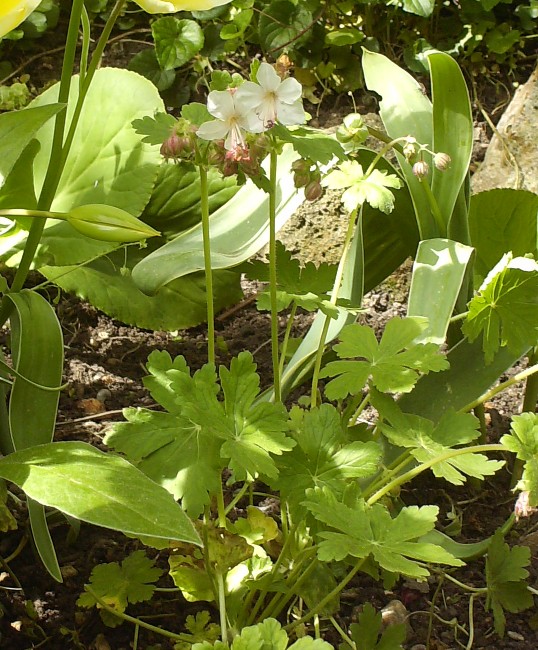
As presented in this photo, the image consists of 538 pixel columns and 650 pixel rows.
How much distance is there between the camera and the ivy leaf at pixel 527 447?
1.01 metres

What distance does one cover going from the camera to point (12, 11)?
786mm

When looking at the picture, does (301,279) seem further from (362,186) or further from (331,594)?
(331,594)

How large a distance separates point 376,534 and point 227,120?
0.52 metres

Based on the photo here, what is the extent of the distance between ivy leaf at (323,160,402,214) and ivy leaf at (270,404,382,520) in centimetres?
29

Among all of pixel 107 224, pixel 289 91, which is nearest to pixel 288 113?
pixel 289 91

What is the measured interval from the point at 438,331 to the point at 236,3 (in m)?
1.55

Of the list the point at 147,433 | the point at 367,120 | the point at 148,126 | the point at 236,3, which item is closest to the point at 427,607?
the point at 147,433

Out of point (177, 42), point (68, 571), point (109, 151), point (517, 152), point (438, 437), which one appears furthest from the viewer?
point (177, 42)

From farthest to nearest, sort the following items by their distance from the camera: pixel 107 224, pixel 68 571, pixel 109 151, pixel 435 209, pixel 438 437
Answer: pixel 109 151, pixel 435 209, pixel 68 571, pixel 438 437, pixel 107 224

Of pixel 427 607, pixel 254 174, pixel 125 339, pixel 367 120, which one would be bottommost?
pixel 427 607

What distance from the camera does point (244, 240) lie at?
146 centimetres

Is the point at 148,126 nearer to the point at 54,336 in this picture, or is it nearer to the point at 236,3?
the point at 54,336

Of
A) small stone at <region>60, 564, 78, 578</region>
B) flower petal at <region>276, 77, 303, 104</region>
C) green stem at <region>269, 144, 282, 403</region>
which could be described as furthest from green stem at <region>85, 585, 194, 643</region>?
flower petal at <region>276, 77, 303, 104</region>

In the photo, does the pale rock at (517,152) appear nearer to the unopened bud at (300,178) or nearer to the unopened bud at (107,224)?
the unopened bud at (300,178)
